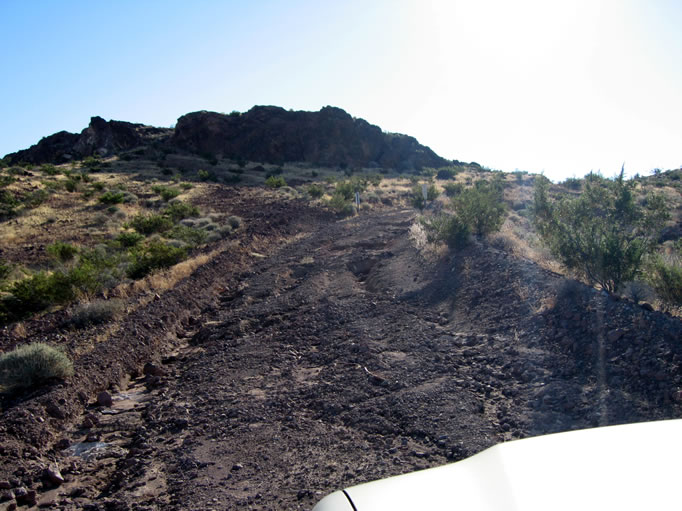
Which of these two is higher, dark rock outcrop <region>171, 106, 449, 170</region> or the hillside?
dark rock outcrop <region>171, 106, 449, 170</region>

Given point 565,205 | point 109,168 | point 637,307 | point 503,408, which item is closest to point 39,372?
point 503,408

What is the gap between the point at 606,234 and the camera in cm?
815

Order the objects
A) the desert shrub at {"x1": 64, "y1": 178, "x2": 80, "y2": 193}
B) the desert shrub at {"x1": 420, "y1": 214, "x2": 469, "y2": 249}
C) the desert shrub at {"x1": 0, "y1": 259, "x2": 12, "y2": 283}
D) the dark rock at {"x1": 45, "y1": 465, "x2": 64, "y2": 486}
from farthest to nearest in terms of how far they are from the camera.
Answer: the desert shrub at {"x1": 64, "y1": 178, "x2": 80, "y2": 193} < the desert shrub at {"x1": 0, "y1": 259, "x2": 12, "y2": 283} < the desert shrub at {"x1": 420, "y1": 214, "x2": 469, "y2": 249} < the dark rock at {"x1": 45, "y1": 465, "x2": 64, "y2": 486}

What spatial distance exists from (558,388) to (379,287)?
5.81 metres

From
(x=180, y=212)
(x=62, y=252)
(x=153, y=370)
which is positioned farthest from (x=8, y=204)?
(x=153, y=370)

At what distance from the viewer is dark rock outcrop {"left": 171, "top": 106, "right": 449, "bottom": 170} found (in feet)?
214

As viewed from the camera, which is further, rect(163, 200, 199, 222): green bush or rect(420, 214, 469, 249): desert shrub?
rect(163, 200, 199, 222): green bush

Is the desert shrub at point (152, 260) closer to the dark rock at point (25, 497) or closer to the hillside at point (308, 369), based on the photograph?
the hillside at point (308, 369)

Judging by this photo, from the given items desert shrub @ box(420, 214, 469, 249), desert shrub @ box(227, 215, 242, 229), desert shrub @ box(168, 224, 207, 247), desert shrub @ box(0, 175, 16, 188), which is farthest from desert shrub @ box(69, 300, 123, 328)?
desert shrub @ box(0, 175, 16, 188)

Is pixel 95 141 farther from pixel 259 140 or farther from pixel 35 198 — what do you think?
pixel 35 198

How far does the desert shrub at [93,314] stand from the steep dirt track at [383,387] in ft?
6.52

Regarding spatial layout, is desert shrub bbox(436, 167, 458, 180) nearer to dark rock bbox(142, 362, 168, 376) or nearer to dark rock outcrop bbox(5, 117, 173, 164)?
dark rock outcrop bbox(5, 117, 173, 164)

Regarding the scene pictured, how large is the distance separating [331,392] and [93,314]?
6.34 meters

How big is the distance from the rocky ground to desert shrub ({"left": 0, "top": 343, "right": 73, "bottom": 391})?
13.9 inches
